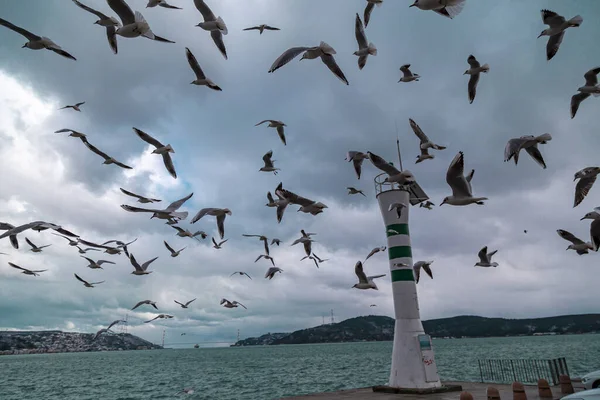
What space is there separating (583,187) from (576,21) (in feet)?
14.6

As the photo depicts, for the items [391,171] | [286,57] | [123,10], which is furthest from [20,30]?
[391,171]

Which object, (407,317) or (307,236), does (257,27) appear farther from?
(407,317)

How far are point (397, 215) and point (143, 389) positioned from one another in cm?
5075

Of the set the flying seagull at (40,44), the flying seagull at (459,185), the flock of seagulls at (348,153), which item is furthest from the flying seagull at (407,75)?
the flying seagull at (40,44)

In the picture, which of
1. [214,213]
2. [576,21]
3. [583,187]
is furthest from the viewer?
[214,213]

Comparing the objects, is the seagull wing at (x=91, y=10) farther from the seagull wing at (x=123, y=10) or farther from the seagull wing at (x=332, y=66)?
the seagull wing at (x=332, y=66)

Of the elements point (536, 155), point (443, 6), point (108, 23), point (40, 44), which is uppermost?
point (108, 23)

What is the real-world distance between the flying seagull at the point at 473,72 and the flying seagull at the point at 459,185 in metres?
3.95

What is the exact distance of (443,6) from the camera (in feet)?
32.7

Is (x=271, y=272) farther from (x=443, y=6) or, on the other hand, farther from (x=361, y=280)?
(x=443, y=6)

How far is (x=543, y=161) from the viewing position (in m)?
12.6

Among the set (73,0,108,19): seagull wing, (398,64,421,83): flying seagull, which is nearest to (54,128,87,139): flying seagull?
(73,0,108,19): seagull wing

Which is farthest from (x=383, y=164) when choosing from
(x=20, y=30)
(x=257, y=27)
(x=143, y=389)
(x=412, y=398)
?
(x=143, y=389)

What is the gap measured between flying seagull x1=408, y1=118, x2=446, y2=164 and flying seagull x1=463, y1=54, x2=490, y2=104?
1841mm
